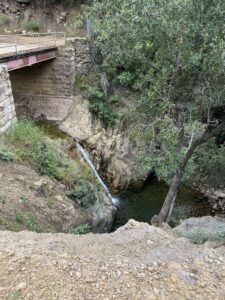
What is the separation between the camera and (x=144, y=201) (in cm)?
1312

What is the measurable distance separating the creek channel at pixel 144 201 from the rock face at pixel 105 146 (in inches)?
18.0

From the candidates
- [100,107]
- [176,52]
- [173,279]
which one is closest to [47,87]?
[100,107]

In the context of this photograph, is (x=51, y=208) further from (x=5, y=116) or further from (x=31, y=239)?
(x=5, y=116)

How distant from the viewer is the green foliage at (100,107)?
45.1ft

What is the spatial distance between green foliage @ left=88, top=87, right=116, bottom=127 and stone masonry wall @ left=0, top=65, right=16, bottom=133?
415 centimetres

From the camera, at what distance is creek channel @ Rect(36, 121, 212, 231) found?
12.1m

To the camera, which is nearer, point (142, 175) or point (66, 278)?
point (66, 278)

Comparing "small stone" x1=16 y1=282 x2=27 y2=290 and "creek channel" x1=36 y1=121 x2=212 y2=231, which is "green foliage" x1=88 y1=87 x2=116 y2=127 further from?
"small stone" x1=16 y1=282 x2=27 y2=290

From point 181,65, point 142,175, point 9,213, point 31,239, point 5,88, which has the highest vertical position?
point 181,65

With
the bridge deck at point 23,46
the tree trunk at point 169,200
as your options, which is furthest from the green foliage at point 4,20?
the tree trunk at point 169,200

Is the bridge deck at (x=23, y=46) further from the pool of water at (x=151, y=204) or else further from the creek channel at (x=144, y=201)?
the pool of water at (x=151, y=204)

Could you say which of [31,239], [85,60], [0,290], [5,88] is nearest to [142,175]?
[85,60]

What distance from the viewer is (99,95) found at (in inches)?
547

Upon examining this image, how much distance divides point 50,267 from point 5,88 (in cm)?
751
